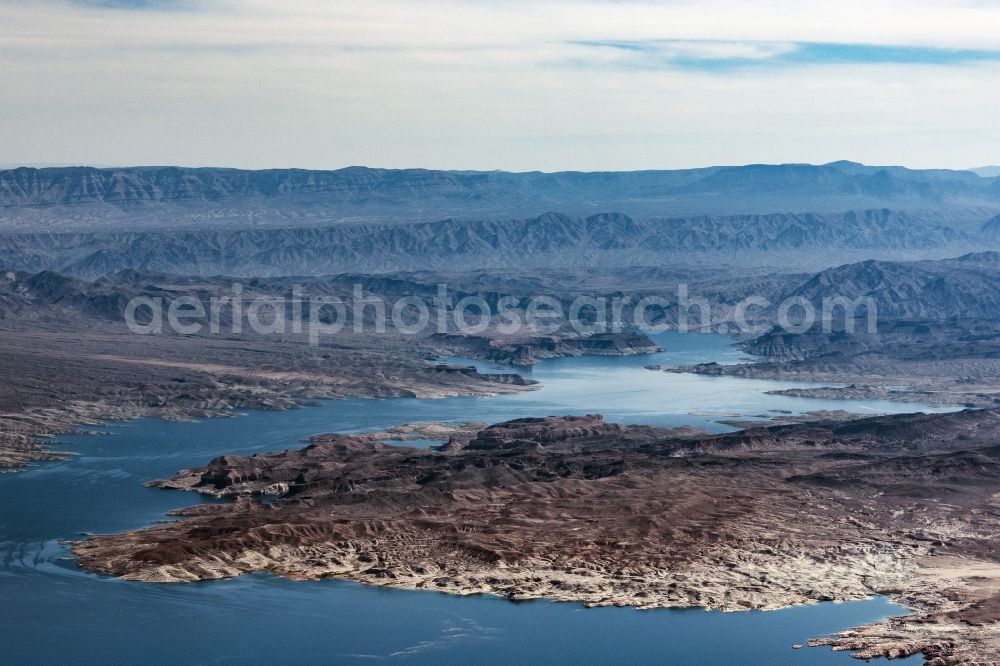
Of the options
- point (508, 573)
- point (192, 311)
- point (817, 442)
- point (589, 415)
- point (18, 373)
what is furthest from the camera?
point (192, 311)

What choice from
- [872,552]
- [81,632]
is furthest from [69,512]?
[872,552]

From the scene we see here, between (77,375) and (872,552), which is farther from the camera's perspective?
(77,375)

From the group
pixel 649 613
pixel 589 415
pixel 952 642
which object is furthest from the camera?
pixel 589 415

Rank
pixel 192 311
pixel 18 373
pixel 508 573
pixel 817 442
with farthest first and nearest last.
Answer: pixel 192 311
pixel 18 373
pixel 817 442
pixel 508 573

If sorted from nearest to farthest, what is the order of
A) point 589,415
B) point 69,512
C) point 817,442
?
1. point 69,512
2. point 817,442
3. point 589,415

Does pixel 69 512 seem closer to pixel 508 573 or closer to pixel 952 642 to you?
pixel 508 573

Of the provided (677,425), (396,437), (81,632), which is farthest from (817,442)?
(81,632)

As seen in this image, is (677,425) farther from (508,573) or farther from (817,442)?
(508,573)

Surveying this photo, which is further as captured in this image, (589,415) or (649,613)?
(589,415)
